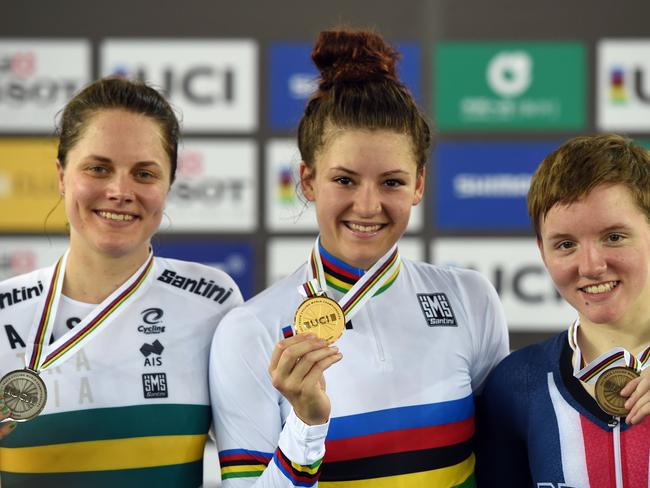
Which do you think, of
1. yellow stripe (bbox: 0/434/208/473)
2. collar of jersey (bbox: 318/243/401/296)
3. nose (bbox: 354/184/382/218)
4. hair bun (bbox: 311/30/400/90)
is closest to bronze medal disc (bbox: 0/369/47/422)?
yellow stripe (bbox: 0/434/208/473)

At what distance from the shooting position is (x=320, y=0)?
4453mm

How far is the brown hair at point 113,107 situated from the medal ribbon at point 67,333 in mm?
313

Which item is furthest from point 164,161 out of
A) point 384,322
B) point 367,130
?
point 384,322

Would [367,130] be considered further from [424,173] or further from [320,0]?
[320,0]

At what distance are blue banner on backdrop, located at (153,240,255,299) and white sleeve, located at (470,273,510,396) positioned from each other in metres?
2.50

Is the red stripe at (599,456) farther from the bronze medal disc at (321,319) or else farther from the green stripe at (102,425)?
the green stripe at (102,425)

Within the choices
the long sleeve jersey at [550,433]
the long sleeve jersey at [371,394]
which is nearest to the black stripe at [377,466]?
the long sleeve jersey at [371,394]

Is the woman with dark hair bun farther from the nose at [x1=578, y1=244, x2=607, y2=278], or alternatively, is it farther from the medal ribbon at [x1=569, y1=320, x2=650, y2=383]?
the nose at [x1=578, y1=244, x2=607, y2=278]

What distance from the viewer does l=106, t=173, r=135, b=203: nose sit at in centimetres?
202

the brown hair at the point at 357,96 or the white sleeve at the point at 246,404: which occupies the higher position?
the brown hair at the point at 357,96

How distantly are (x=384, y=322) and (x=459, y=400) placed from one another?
0.81 ft

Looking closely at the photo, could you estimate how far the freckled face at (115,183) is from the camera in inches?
80.5

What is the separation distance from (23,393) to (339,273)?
2.50 ft

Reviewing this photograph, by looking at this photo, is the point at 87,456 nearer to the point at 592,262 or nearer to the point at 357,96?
the point at 357,96
